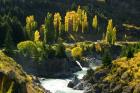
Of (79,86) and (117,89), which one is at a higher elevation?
(79,86)

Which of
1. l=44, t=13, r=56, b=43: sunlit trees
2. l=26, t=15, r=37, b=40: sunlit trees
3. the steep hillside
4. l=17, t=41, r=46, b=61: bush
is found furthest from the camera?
l=26, t=15, r=37, b=40: sunlit trees

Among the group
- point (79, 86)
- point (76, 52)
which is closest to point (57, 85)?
point (79, 86)

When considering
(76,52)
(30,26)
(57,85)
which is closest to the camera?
(57,85)

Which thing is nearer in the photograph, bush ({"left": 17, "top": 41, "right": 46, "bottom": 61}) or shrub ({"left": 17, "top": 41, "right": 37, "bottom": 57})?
bush ({"left": 17, "top": 41, "right": 46, "bottom": 61})

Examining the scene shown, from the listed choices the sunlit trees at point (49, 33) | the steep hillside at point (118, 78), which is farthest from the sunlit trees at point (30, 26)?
the steep hillside at point (118, 78)

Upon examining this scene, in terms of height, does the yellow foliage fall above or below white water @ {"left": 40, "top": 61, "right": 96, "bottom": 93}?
above

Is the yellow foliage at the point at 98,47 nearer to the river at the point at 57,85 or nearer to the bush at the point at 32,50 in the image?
the bush at the point at 32,50

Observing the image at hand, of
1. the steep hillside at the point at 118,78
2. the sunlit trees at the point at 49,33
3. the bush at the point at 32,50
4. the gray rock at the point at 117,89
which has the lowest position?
the gray rock at the point at 117,89

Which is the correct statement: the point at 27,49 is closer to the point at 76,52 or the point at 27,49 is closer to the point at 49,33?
the point at 76,52

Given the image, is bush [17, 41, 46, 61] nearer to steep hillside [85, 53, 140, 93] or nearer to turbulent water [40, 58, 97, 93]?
turbulent water [40, 58, 97, 93]

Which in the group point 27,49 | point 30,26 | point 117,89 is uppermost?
point 30,26

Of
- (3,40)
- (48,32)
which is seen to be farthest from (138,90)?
(48,32)

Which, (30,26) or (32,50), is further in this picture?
(30,26)

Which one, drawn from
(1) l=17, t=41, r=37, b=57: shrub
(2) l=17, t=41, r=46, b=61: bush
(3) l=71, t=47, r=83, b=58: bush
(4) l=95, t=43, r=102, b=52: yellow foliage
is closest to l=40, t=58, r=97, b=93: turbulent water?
(2) l=17, t=41, r=46, b=61: bush
